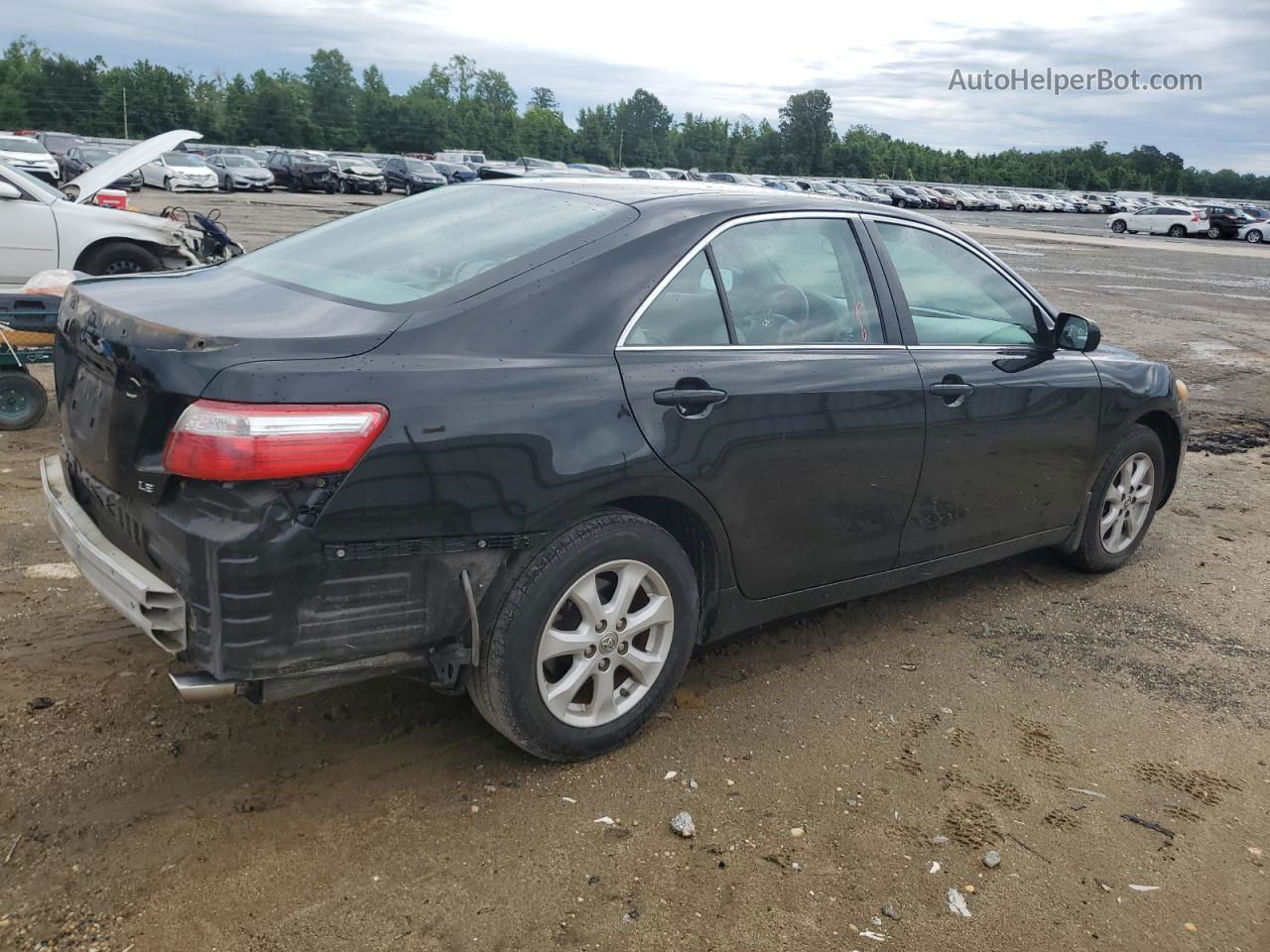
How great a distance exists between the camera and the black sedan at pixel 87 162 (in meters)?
33.2

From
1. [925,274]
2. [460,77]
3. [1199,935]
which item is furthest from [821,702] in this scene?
[460,77]

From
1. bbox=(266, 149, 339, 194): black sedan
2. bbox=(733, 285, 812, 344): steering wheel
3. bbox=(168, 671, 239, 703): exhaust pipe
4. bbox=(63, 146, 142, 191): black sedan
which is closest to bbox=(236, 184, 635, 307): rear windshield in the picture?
bbox=(733, 285, 812, 344): steering wheel

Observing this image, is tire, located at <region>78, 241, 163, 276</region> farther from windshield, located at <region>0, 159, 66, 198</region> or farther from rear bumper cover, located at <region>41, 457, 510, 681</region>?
rear bumper cover, located at <region>41, 457, 510, 681</region>

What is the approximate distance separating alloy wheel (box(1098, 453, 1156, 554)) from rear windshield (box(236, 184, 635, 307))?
9.48 ft

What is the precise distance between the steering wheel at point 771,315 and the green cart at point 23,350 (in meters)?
4.77

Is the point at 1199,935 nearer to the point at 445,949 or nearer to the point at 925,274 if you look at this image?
the point at 445,949

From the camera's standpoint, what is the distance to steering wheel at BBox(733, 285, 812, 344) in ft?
11.7

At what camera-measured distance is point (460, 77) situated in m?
144

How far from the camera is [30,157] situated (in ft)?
97.5

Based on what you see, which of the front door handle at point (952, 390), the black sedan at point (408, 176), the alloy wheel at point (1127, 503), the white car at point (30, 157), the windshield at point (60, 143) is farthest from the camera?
the black sedan at point (408, 176)

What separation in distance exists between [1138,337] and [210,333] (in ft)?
42.0

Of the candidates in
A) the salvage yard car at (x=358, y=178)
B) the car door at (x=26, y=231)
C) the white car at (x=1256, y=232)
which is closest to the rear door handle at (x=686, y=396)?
the car door at (x=26, y=231)

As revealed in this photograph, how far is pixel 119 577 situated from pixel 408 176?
46.6 metres

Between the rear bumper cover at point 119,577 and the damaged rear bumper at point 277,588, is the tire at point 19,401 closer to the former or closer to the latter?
the rear bumper cover at point 119,577
